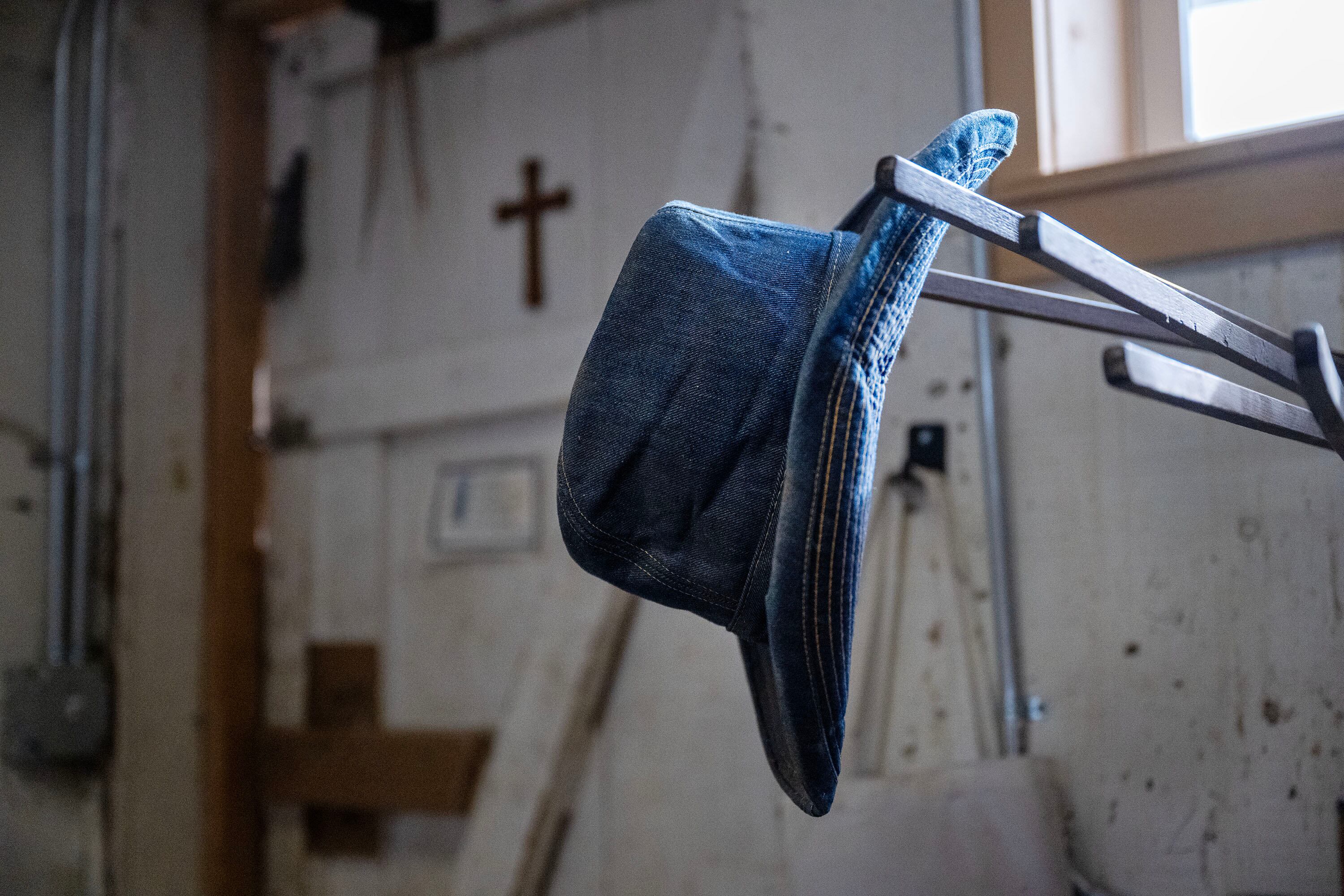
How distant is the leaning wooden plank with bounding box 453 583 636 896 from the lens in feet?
4.68

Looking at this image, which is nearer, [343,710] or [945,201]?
[945,201]

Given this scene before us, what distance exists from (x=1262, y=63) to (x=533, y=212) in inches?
36.4

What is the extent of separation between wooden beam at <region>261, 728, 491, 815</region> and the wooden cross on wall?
62 cm

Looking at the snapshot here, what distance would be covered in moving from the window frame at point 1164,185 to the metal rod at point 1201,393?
1.08 feet

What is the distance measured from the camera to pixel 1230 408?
679 mm

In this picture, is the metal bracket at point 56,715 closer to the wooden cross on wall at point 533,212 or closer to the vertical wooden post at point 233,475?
the vertical wooden post at point 233,475

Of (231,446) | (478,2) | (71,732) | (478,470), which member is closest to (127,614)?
(71,732)

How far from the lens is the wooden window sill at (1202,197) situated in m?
1.02

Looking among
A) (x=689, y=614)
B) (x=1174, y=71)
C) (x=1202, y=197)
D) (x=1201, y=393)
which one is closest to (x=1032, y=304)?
(x=1201, y=393)

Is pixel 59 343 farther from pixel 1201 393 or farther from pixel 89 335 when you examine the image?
pixel 1201 393

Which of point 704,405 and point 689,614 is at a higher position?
point 704,405

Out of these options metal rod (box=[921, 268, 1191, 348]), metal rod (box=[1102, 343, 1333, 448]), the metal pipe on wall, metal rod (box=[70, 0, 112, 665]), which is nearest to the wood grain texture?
metal rod (box=[70, 0, 112, 665])

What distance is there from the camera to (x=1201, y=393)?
25.7 inches

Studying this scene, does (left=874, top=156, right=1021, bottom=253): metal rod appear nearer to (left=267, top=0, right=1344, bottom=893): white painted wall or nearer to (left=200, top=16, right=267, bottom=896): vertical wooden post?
(left=267, top=0, right=1344, bottom=893): white painted wall
